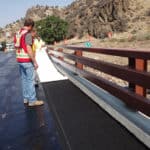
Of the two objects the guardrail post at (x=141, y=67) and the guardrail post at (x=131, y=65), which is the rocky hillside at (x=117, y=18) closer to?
the guardrail post at (x=131, y=65)

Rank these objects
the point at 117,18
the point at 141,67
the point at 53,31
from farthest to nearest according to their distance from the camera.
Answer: the point at 53,31 < the point at 117,18 < the point at 141,67

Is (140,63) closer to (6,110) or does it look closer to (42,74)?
(6,110)

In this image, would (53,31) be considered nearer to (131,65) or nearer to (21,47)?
(21,47)

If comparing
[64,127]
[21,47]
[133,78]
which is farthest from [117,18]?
[133,78]

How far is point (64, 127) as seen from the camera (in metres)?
7.31

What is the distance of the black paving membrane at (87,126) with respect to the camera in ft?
19.7

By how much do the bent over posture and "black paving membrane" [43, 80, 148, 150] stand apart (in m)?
0.49

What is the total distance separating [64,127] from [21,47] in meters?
3.44

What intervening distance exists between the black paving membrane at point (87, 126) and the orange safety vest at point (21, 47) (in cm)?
116

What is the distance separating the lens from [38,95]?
1216cm

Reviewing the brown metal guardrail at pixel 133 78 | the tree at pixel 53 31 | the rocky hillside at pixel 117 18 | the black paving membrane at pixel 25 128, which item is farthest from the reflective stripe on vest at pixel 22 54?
the tree at pixel 53 31

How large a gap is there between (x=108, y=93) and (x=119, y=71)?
4.50 feet

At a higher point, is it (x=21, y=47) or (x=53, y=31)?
(x=21, y=47)

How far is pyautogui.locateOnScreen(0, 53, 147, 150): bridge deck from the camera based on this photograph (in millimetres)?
6188
